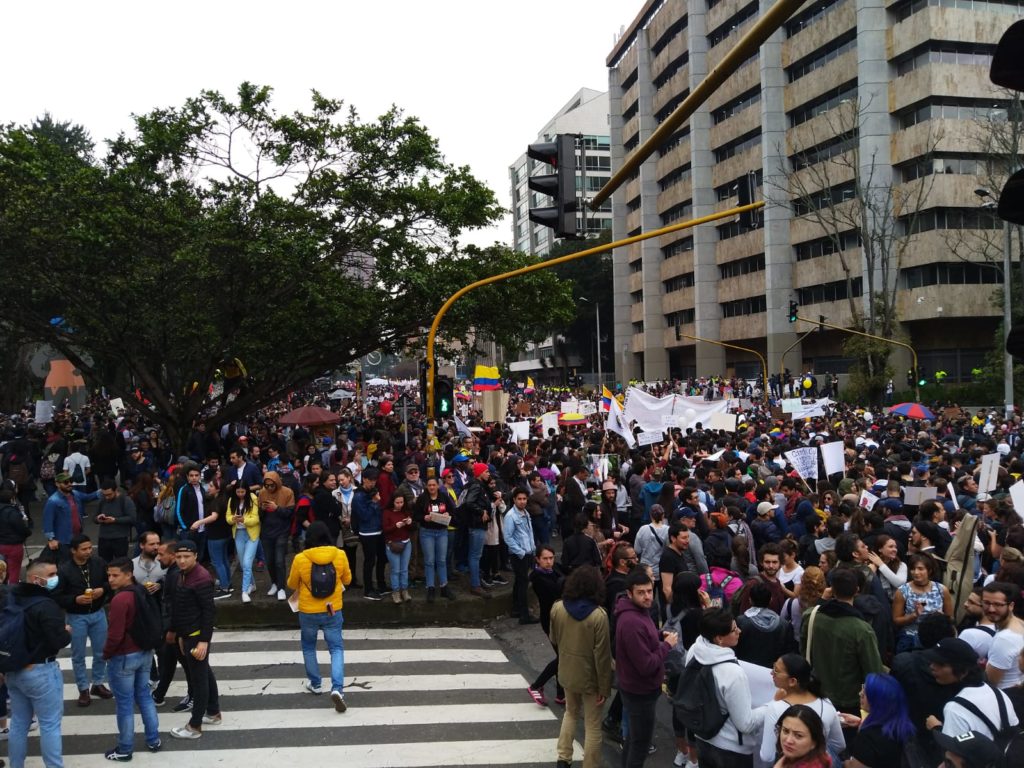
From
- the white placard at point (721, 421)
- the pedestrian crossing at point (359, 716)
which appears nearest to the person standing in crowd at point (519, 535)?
the pedestrian crossing at point (359, 716)

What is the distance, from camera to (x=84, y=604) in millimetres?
6969

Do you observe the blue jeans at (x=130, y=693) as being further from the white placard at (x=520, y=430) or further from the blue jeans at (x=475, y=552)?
the white placard at (x=520, y=430)

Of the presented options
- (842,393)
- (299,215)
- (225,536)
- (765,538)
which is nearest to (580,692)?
(765,538)

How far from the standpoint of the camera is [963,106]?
43312 mm

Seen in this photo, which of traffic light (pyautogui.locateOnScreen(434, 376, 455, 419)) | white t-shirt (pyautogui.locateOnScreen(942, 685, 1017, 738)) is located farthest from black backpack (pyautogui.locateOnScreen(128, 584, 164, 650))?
traffic light (pyautogui.locateOnScreen(434, 376, 455, 419))

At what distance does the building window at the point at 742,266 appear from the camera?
57.6 meters

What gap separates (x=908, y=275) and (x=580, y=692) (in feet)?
149

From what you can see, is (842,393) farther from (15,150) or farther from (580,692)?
(580,692)

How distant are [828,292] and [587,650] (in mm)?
49524

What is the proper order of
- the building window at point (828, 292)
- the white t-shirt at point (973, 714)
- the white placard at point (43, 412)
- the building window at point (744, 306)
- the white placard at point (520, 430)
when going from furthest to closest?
the building window at point (744, 306)
the building window at point (828, 292)
the white placard at point (43, 412)
the white placard at point (520, 430)
the white t-shirt at point (973, 714)

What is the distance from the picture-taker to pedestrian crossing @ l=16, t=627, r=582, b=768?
6477 millimetres

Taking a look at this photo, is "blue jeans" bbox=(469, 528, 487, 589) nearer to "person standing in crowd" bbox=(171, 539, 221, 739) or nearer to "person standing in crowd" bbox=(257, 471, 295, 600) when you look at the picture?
"person standing in crowd" bbox=(257, 471, 295, 600)

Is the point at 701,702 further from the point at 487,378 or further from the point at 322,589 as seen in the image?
the point at 487,378

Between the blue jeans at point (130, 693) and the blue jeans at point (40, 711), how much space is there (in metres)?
0.44
